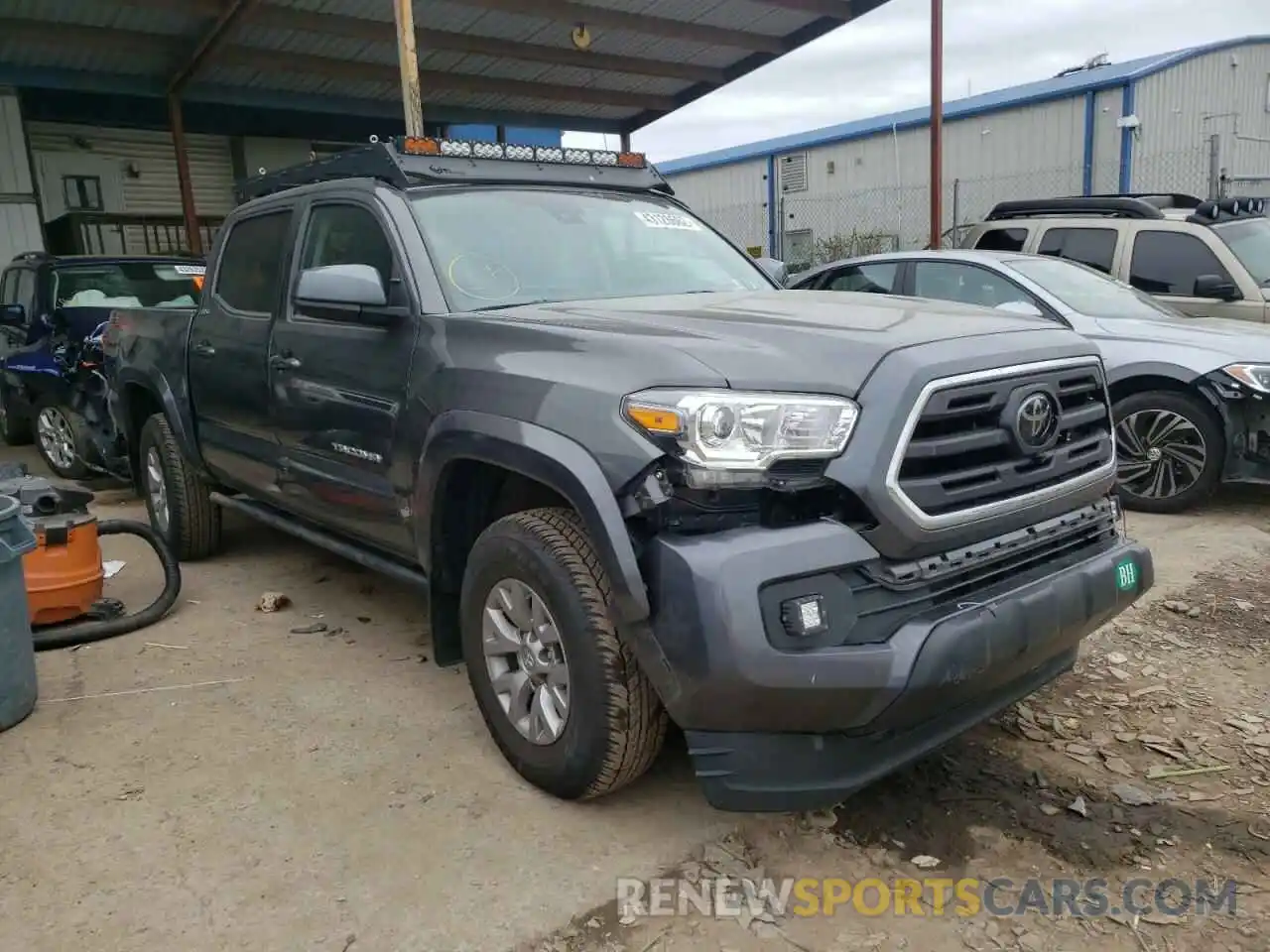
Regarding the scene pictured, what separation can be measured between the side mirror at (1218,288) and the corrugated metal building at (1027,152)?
643 centimetres

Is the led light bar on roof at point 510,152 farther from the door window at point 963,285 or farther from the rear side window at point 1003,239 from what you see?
the rear side window at point 1003,239

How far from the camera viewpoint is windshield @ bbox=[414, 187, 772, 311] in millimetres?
3479

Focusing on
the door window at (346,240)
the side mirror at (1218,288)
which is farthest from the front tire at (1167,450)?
the door window at (346,240)

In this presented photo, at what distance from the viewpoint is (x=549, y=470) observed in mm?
2607

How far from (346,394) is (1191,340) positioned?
4.90 metres

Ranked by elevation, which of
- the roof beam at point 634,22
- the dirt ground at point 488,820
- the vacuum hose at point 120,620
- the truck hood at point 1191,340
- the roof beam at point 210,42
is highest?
the roof beam at point 634,22

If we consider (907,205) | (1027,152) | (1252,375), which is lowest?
(1252,375)

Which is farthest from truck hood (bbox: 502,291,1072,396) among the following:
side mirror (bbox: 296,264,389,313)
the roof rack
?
the roof rack

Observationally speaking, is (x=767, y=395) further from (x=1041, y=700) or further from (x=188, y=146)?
(x=188, y=146)

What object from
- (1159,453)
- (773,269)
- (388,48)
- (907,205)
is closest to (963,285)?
(1159,453)

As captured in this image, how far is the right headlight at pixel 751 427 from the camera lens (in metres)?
2.34

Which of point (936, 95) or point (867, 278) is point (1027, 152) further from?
point (867, 278)

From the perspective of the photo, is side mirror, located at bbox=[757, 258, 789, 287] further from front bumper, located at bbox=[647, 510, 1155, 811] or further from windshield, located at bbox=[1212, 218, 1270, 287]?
windshield, located at bbox=[1212, 218, 1270, 287]

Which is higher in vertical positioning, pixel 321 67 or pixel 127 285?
pixel 321 67
